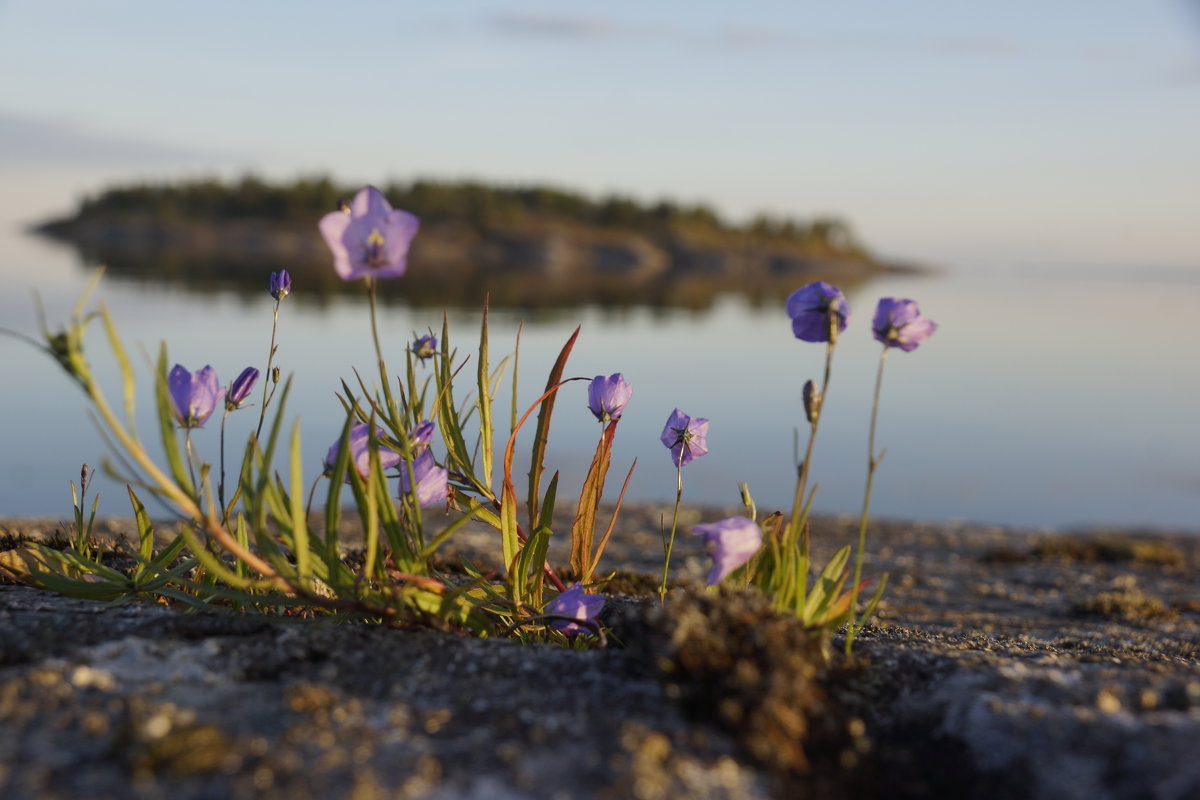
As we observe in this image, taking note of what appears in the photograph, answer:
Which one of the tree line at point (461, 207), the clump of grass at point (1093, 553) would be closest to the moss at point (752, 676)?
the clump of grass at point (1093, 553)

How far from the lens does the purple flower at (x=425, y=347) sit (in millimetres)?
2729

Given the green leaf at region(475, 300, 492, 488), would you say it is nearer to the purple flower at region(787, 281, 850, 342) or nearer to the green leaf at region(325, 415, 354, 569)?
the green leaf at region(325, 415, 354, 569)

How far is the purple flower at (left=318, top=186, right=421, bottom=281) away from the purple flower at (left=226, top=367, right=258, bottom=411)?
31.1 inches

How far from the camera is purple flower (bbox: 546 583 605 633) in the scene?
267 cm

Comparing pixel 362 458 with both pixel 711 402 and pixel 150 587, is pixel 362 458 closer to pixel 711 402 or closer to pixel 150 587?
pixel 150 587

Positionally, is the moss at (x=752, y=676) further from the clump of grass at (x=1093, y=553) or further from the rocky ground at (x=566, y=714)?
the clump of grass at (x=1093, y=553)

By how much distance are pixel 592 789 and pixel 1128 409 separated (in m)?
20.1

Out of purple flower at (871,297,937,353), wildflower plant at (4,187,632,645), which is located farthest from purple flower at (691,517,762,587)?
purple flower at (871,297,937,353)

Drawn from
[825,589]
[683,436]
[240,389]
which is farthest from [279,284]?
[825,589]

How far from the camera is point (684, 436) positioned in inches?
116

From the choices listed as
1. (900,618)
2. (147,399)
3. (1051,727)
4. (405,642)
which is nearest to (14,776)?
(405,642)

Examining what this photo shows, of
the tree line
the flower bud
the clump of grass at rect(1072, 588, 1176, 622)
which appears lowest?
the clump of grass at rect(1072, 588, 1176, 622)

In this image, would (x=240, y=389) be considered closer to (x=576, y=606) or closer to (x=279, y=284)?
(x=279, y=284)

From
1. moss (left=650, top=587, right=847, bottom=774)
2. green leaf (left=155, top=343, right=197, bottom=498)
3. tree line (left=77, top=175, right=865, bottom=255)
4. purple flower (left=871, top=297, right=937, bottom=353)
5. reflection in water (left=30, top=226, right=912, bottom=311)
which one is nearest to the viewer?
moss (left=650, top=587, right=847, bottom=774)
